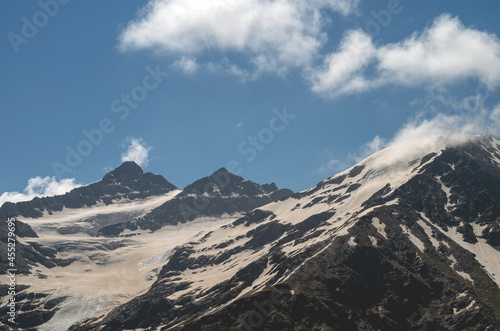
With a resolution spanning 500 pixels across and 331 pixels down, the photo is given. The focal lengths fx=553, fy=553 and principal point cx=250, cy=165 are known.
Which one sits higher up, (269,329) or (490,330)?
(269,329)

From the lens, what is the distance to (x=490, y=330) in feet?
623

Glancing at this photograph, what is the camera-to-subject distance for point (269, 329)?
19988 centimetres

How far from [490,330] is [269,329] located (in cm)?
7622
